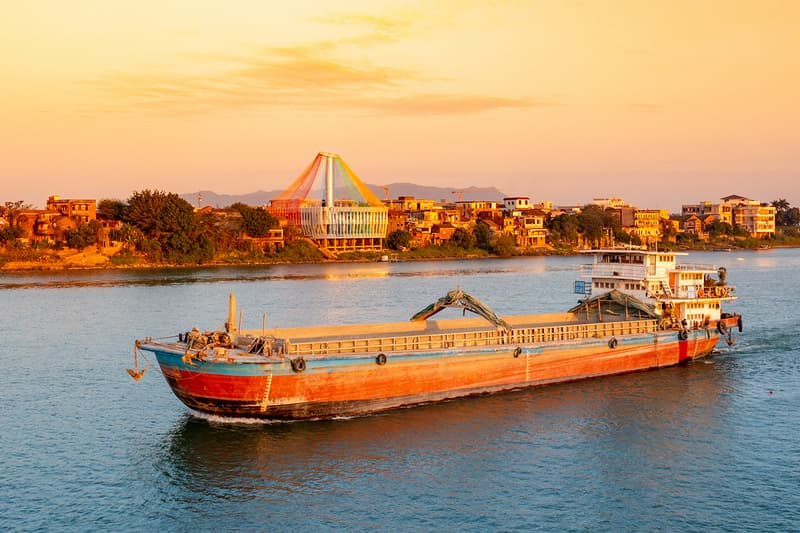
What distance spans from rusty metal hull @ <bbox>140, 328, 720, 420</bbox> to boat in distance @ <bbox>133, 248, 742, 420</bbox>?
0.04 m

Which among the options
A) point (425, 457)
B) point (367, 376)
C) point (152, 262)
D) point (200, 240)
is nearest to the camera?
point (425, 457)

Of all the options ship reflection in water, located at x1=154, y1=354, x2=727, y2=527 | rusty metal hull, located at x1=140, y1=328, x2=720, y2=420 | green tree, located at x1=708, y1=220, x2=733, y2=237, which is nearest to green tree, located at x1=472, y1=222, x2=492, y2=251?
green tree, located at x1=708, y1=220, x2=733, y2=237

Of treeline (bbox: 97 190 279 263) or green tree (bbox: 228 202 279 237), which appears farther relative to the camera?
→ green tree (bbox: 228 202 279 237)

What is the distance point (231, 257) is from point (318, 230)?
2292 cm

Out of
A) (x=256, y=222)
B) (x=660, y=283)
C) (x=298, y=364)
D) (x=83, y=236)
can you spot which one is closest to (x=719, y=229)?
(x=256, y=222)

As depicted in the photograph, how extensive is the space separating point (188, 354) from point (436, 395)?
913cm

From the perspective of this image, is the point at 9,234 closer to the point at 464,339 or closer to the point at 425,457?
the point at 464,339

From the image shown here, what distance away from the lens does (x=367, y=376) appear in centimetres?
2841

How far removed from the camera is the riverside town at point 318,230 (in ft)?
358

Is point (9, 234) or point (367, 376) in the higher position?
point (9, 234)

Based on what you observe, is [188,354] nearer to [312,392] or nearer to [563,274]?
[312,392]

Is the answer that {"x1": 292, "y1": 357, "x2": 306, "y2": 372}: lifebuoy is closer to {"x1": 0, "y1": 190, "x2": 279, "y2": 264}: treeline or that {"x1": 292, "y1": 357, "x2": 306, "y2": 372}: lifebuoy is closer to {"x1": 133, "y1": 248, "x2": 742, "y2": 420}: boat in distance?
{"x1": 133, "y1": 248, "x2": 742, "y2": 420}: boat in distance

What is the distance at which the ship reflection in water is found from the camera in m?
22.0

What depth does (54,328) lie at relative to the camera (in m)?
52.0
